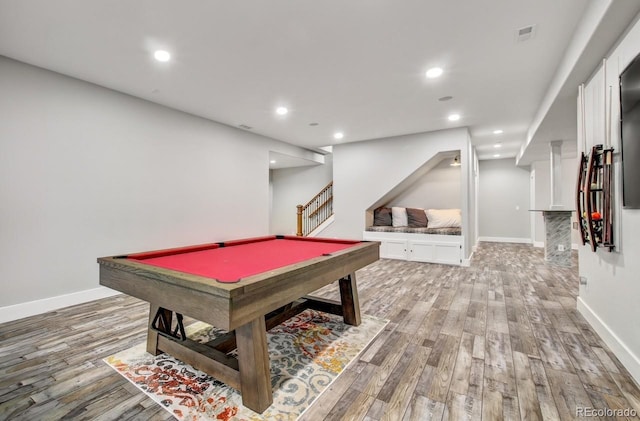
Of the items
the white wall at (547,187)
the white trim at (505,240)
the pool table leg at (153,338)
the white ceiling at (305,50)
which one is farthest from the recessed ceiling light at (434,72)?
the white trim at (505,240)

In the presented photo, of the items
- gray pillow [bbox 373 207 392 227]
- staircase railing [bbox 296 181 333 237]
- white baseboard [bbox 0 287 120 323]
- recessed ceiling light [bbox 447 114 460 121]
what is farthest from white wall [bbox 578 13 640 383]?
staircase railing [bbox 296 181 333 237]

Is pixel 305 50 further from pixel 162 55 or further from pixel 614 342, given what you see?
pixel 614 342

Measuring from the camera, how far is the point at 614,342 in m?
2.11

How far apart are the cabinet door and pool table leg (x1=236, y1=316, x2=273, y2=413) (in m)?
4.66

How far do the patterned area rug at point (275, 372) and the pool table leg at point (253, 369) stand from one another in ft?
0.17

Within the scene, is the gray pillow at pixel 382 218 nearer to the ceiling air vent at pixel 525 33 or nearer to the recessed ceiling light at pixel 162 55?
the ceiling air vent at pixel 525 33

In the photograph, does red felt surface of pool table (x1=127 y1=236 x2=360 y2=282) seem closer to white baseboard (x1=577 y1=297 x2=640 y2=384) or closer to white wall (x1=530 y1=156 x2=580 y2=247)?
white baseboard (x1=577 y1=297 x2=640 y2=384)

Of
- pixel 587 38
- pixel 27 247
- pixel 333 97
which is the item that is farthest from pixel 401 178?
pixel 27 247

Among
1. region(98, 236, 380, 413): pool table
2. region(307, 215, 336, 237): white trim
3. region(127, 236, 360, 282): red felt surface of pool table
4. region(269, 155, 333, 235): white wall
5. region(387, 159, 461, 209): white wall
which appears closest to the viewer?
region(98, 236, 380, 413): pool table

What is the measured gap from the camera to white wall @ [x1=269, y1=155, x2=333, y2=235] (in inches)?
320

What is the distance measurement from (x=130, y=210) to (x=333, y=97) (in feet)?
10.2

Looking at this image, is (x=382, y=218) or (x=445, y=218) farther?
(x=382, y=218)

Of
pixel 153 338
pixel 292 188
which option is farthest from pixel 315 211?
pixel 153 338

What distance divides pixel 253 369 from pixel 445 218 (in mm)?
5317
